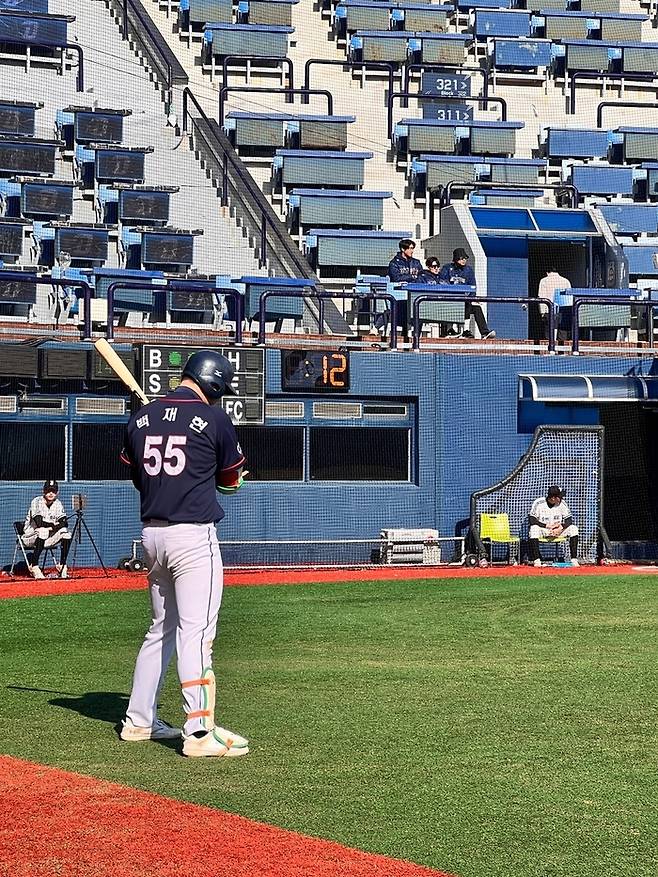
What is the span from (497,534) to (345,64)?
1479 cm

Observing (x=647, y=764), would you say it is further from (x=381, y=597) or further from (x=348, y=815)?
(x=381, y=597)

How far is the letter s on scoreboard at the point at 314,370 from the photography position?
21438 millimetres

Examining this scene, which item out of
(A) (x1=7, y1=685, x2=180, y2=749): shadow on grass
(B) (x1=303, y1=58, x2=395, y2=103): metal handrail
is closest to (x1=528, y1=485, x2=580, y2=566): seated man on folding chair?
(B) (x1=303, y1=58, x2=395, y2=103): metal handrail

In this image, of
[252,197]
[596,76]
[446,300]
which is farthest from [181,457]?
[596,76]

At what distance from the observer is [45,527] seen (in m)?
20.1

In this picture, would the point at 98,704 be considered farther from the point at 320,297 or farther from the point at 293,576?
the point at 320,297

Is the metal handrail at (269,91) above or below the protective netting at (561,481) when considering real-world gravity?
above

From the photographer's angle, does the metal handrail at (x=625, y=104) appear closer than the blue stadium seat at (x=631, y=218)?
No

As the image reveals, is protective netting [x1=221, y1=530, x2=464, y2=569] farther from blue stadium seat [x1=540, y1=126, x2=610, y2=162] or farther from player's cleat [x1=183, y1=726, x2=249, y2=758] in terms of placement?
player's cleat [x1=183, y1=726, x2=249, y2=758]

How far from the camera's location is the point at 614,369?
23.3m

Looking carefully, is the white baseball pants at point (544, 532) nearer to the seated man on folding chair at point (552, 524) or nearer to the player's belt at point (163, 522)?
the seated man on folding chair at point (552, 524)

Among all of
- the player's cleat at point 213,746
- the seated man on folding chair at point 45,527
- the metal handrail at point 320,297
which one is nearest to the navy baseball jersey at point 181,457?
the player's cleat at point 213,746

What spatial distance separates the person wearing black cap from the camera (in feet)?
77.0

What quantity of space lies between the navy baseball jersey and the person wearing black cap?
15967 millimetres
